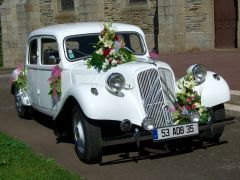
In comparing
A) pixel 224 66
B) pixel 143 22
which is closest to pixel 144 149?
pixel 224 66

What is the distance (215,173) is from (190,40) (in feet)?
50.2

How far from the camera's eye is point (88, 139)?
600 centimetres

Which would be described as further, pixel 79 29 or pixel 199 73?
pixel 79 29

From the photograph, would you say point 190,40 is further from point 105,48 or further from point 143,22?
point 105,48

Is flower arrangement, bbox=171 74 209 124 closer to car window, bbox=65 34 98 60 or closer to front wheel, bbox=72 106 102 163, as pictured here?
front wheel, bbox=72 106 102 163

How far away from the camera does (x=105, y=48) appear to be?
6781 mm

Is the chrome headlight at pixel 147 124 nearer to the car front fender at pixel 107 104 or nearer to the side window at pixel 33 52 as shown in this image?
the car front fender at pixel 107 104

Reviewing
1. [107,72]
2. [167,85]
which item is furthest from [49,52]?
[167,85]

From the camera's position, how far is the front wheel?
601 cm

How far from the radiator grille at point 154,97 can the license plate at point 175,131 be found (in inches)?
12.0

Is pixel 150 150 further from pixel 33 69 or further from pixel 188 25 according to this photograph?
pixel 188 25

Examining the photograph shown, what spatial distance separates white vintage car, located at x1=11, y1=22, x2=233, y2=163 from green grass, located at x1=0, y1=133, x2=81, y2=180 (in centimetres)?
49

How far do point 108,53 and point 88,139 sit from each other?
135cm

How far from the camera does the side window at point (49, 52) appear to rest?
298 inches
